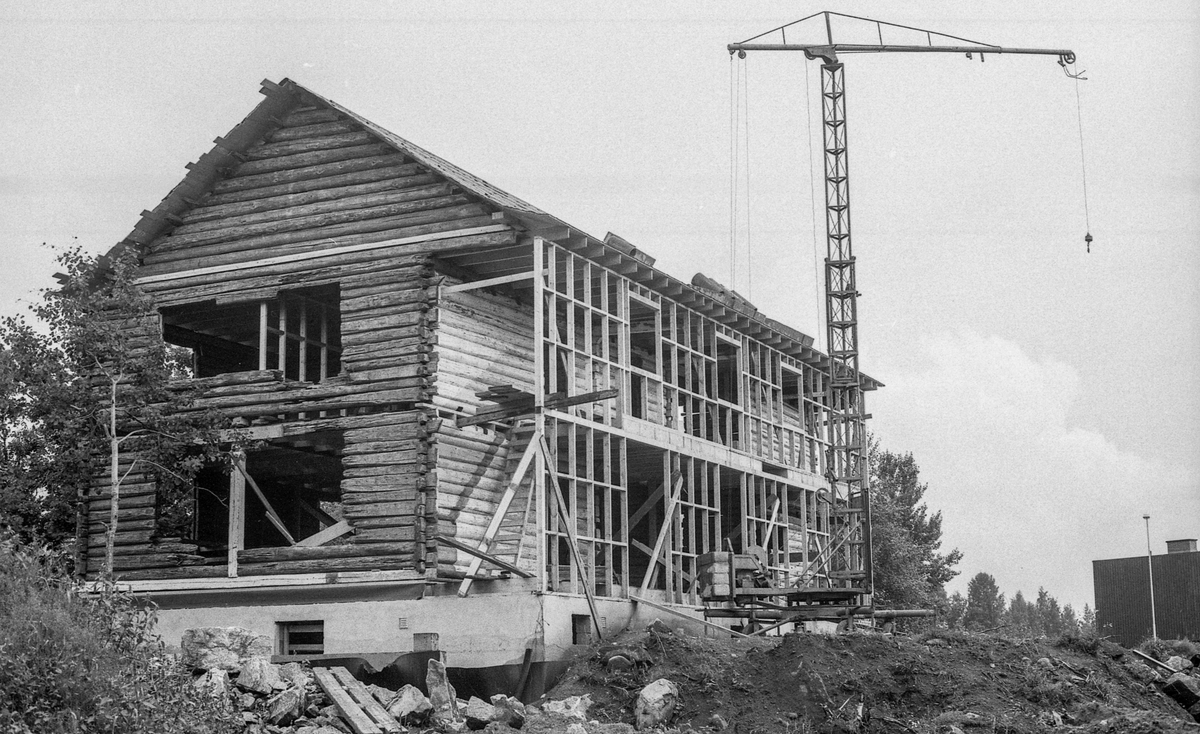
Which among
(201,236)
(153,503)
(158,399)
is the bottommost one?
(153,503)

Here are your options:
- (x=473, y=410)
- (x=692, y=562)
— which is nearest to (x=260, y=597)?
(x=473, y=410)

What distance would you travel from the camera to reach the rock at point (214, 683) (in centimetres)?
1902

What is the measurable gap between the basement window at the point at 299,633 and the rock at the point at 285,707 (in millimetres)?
6292

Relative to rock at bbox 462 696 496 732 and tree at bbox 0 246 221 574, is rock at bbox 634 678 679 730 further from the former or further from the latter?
tree at bbox 0 246 221 574

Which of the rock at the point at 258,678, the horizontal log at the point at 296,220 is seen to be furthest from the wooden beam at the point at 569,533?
the rock at the point at 258,678

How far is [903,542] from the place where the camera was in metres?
52.8

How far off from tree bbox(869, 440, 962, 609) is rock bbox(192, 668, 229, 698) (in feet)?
106

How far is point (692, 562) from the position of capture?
3216cm

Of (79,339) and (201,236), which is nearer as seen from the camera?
(79,339)

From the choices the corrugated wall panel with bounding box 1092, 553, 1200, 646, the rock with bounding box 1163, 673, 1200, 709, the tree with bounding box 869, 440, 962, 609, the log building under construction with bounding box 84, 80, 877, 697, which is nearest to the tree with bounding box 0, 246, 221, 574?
the log building under construction with bounding box 84, 80, 877, 697

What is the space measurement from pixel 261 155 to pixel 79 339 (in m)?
5.66

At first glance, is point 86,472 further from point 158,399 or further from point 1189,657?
point 1189,657

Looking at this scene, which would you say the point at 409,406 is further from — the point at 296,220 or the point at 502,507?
the point at 296,220

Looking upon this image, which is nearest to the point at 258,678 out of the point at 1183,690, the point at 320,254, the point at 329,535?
the point at 329,535
